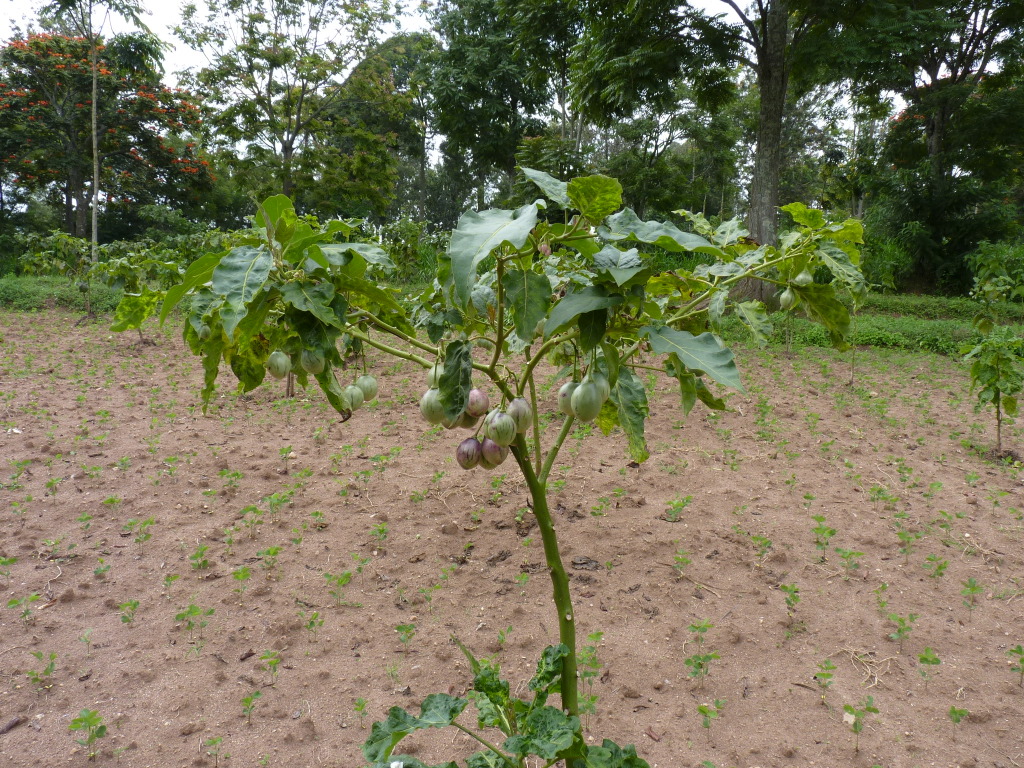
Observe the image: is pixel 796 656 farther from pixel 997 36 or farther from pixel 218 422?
pixel 997 36

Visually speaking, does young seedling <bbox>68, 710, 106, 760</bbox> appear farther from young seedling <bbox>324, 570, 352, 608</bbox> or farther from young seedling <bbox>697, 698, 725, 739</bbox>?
young seedling <bbox>697, 698, 725, 739</bbox>

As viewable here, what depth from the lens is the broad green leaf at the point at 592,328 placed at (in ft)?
2.83

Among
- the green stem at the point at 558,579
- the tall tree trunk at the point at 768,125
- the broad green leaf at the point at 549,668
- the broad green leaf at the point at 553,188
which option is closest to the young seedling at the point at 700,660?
the green stem at the point at 558,579

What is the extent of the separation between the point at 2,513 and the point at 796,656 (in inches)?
120

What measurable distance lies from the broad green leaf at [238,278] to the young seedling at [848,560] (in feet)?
7.30

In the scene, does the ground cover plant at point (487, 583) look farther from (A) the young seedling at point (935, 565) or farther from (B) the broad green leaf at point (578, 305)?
(B) the broad green leaf at point (578, 305)

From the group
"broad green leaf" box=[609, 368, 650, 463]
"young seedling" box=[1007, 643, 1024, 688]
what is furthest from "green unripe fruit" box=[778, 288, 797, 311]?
"young seedling" box=[1007, 643, 1024, 688]

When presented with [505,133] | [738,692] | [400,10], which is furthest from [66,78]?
[738,692]

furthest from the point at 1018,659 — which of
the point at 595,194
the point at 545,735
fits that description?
the point at 595,194

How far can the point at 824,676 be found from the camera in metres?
1.69

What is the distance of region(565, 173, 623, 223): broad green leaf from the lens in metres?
0.82

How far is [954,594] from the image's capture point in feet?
7.25

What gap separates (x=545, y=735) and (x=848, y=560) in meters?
1.78

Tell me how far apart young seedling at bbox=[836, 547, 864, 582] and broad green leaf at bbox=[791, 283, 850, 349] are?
1417mm
